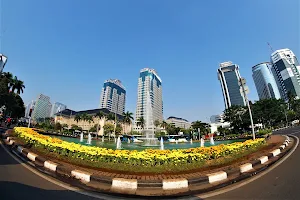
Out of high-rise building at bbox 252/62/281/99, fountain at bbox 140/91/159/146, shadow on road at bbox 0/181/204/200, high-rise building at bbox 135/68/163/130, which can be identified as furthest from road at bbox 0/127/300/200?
high-rise building at bbox 252/62/281/99

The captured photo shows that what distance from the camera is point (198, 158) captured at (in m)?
7.31

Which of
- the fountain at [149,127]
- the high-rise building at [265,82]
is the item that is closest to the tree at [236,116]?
the fountain at [149,127]

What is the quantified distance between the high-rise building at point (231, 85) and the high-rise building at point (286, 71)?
34814 millimetres

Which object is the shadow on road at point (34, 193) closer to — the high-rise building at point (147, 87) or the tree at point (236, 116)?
the tree at point (236, 116)

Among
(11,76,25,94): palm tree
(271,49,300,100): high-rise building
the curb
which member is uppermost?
(271,49,300,100): high-rise building

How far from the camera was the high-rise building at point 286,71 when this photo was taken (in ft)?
463

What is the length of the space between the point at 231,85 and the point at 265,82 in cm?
4608

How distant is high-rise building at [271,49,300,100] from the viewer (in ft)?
463

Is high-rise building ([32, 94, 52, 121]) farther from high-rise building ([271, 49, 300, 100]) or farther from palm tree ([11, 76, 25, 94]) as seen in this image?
high-rise building ([271, 49, 300, 100])

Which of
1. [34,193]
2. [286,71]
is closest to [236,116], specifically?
[34,193]

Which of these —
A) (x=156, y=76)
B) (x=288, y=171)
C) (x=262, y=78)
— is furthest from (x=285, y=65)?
(x=288, y=171)

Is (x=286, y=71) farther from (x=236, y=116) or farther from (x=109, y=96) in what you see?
(x=109, y=96)

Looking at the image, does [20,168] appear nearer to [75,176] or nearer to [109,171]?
[75,176]

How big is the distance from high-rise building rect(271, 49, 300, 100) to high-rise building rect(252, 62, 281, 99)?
440 inches
